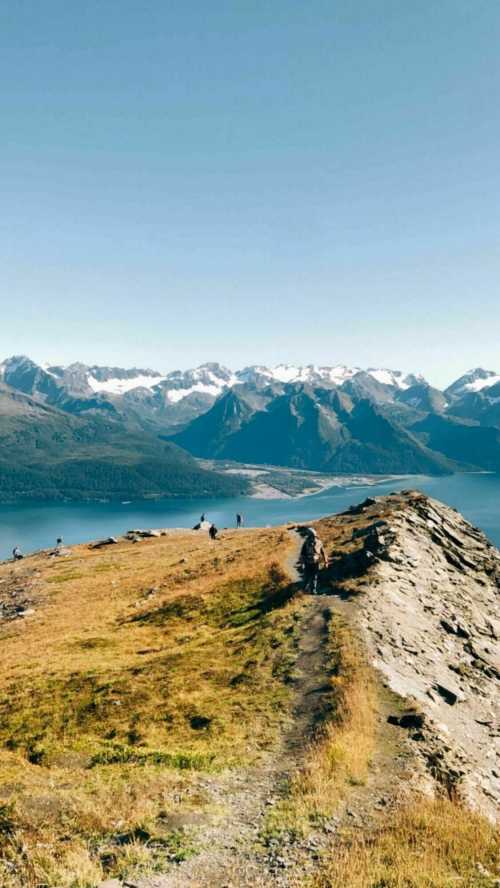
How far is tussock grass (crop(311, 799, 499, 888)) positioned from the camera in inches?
481

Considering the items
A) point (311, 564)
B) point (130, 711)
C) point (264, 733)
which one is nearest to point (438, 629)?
point (311, 564)

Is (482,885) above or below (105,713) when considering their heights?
above

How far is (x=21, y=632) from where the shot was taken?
47.2m

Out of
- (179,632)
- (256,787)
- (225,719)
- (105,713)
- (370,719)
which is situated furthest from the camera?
(179,632)

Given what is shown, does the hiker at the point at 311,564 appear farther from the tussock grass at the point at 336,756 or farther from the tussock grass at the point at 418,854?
the tussock grass at the point at 418,854

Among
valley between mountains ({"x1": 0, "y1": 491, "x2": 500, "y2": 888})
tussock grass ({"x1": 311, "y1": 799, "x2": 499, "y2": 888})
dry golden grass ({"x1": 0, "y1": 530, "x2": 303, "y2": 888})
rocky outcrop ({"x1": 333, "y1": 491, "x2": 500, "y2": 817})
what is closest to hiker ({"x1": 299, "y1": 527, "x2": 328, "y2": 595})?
valley between mountains ({"x1": 0, "y1": 491, "x2": 500, "y2": 888})

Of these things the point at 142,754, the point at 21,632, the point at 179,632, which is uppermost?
the point at 142,754

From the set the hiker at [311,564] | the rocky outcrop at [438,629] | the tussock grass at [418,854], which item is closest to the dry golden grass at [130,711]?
the hiker at [311,564]

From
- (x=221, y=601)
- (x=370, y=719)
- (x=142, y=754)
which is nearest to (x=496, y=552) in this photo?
(x=221, y=601)

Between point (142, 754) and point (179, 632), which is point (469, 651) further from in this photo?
point (142, 754)

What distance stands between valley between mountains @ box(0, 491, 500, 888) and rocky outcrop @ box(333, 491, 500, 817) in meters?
0.16

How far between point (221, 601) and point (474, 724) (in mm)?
23175

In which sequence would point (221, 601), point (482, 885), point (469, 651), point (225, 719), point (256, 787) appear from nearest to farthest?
point (482, 885) → point (256, 787) → point (225, 719) → point (469, 651) → point (221, 601)

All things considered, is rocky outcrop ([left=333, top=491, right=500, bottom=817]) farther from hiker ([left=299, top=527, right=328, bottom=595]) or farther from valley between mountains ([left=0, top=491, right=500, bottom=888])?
hiker ([left=299, top=527, right=328, bottom=595])
